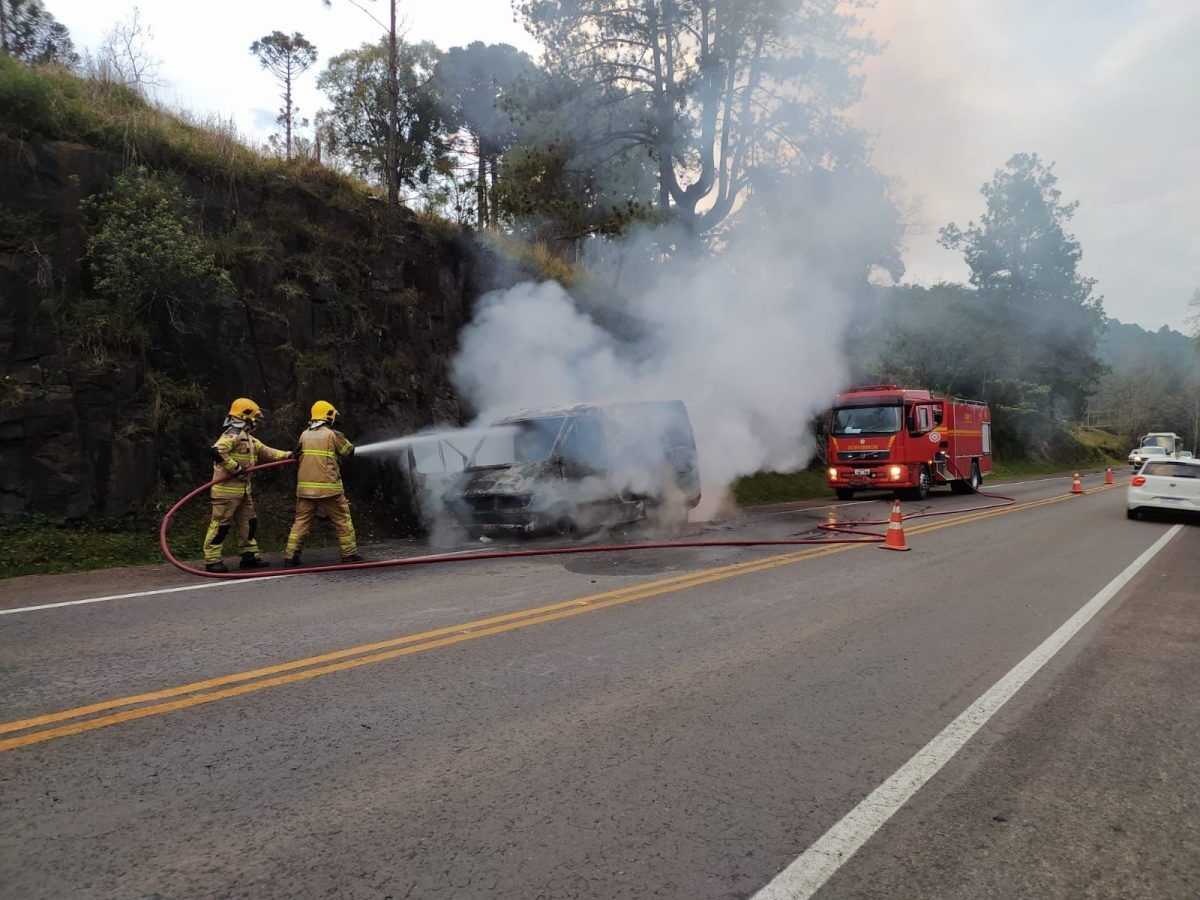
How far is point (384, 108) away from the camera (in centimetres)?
2377

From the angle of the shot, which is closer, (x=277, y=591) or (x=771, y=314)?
(x=277, y=591)

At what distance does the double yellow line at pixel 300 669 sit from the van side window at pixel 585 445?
10.8 feet

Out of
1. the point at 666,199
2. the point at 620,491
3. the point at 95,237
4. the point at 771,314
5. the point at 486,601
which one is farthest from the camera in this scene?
the point at 666,199

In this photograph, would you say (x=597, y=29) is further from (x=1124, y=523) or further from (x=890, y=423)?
(x=1124, y=523)

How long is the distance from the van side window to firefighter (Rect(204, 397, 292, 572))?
3.93 m

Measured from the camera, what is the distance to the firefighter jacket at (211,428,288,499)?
7652 mm

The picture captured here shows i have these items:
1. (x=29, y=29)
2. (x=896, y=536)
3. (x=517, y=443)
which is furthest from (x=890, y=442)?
(x=29, y=29)

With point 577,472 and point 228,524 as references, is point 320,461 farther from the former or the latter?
point 577,472

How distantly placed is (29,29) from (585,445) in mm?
16165

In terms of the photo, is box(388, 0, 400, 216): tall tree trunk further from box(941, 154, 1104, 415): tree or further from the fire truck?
box(941, 154, 1104, 415): tree

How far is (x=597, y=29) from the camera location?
18.7 m

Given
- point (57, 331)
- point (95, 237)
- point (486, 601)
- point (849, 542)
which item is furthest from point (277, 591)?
point (849, 542)

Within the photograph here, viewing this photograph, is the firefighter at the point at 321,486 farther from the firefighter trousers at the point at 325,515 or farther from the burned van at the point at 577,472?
the burned van at the point at 577,472

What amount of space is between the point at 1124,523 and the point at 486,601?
13139 mm
